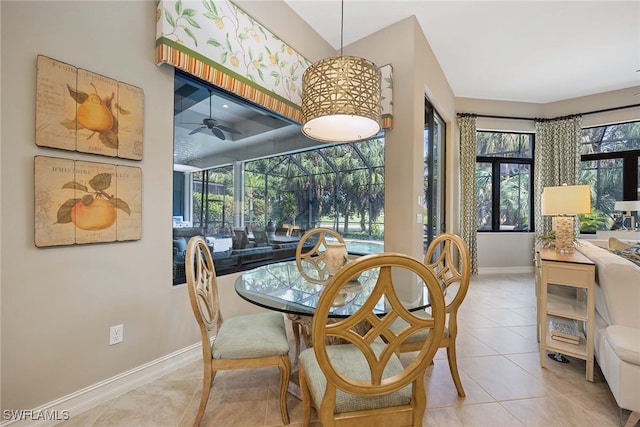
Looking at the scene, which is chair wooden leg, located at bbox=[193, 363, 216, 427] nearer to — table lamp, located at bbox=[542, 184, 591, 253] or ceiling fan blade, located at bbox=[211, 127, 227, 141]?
ceiling fan blade, located at bbox=[211, 127, 227, 141]

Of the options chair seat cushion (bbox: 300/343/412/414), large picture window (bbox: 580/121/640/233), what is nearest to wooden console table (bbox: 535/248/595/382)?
chair seat cushion (bbox: 300/343/412/414)

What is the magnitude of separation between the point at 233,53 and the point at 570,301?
3399mm

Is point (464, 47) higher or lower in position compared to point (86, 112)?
higher

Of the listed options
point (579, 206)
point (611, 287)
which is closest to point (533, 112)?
point (579, 206)

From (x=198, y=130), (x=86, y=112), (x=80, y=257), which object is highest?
(x=198, y=130)

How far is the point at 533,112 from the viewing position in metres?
5.38

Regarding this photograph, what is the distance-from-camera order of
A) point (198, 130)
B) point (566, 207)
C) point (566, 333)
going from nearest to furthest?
point (566, 333) → point (198, 130) → point (566, 207)

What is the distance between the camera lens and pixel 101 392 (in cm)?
170

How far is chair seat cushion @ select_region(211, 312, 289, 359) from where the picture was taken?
1.47 m

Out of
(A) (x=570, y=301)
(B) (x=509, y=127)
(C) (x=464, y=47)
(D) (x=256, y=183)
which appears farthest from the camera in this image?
(B) (x=509, y=127)

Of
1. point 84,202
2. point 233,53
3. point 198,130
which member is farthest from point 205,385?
point 233,53

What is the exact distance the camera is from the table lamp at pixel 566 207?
251 centimetres

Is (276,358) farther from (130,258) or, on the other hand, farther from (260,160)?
(260,160)

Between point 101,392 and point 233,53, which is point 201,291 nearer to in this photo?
point 101,392
